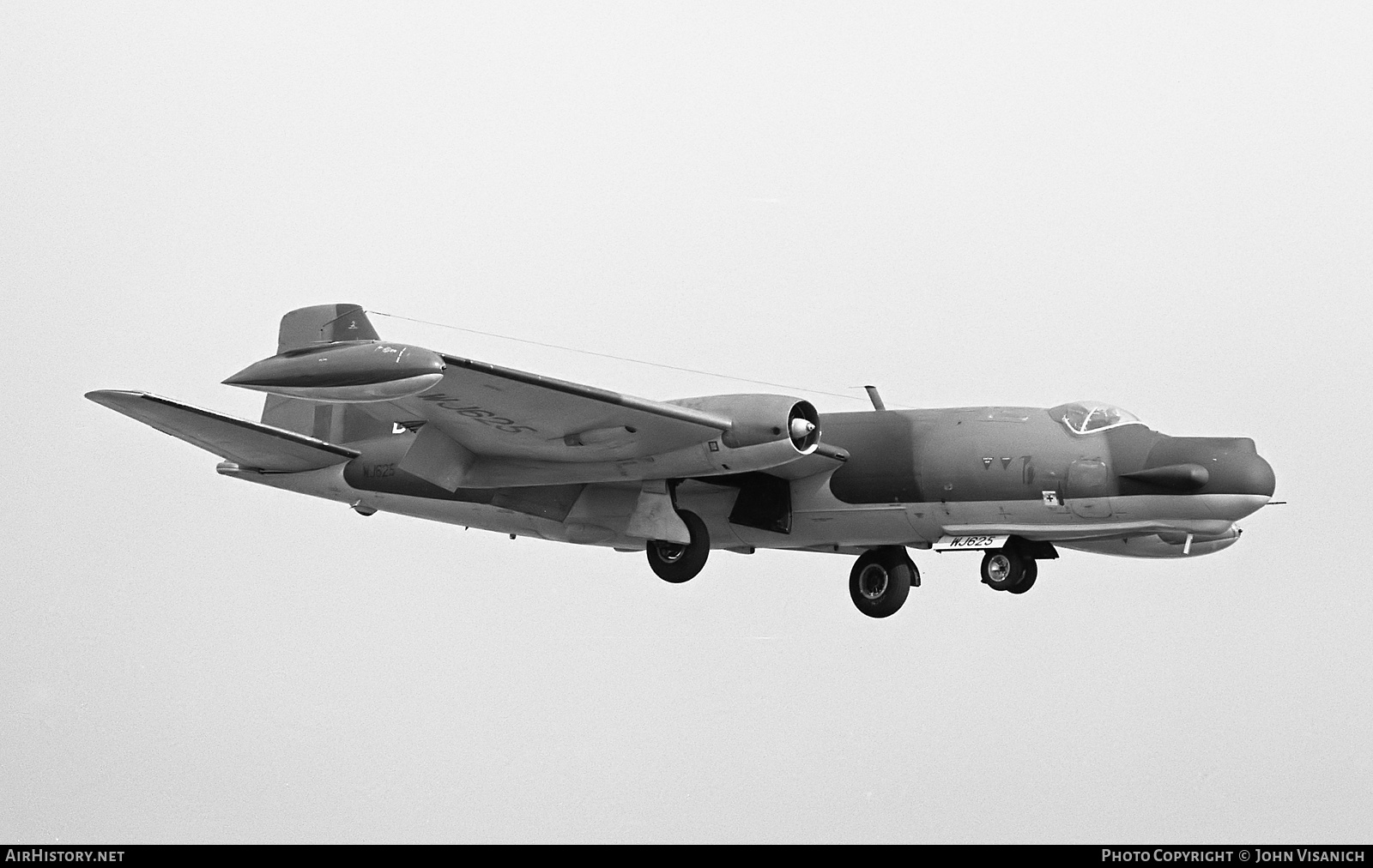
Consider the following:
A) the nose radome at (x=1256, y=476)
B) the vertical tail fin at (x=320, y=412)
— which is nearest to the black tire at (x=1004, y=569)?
the nose radome at (x=1256, y=476)

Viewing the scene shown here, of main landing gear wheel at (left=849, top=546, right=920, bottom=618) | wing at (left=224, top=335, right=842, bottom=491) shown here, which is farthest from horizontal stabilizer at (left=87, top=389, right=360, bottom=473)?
main landing gear wheel at (left=849, top=546, right=920, bottom=618)

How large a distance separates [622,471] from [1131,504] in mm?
6330

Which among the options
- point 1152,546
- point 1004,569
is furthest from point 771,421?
point 1152,546

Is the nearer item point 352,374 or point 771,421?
point 352,374

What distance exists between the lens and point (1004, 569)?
22516mm

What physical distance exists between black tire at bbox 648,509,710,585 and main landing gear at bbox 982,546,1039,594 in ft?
12.8

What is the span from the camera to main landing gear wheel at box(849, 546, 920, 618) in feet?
75.5

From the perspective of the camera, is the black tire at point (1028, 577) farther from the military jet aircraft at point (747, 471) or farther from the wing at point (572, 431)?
the wing at point (572, 431)

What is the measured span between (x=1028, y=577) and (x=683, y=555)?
4731mm

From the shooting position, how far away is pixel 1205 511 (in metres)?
20.1

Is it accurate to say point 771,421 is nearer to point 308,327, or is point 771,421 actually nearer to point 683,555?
point 683,555
